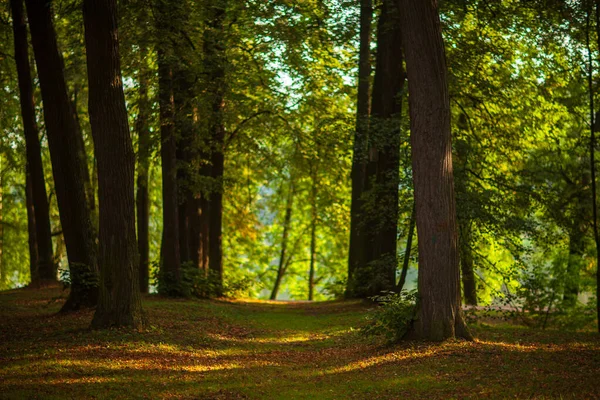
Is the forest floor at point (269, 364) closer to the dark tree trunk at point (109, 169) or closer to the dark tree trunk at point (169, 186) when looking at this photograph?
the dark tree trunk at point (109, 169)

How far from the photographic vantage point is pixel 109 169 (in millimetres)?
12047

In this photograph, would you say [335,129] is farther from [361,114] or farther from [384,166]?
[384,166]

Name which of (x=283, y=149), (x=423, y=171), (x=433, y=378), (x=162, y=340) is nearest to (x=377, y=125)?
(x=423, y=171)

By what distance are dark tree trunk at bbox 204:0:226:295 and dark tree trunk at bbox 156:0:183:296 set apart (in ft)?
3.89

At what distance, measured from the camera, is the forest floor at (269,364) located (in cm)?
807

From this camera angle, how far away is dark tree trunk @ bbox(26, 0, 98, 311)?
13562 millimetres

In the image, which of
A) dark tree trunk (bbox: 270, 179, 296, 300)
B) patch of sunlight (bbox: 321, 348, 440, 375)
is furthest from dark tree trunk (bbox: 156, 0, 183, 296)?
dark tree trunk (bbox: 270, 179, 296, 300)

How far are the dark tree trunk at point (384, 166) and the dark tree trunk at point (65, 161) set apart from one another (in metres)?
7.17

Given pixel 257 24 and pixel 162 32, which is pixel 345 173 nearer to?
pixel 257 24

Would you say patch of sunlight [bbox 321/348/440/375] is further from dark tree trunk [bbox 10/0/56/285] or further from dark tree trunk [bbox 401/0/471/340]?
dark tree trunk [bbox 10/0/56/285]

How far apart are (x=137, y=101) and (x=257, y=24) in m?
4.42

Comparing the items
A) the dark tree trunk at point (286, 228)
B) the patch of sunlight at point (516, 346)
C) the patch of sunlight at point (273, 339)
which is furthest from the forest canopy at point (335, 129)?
the dark tree trunk at point (286, 228)

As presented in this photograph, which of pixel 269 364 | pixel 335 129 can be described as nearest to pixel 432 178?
pixel 269 364

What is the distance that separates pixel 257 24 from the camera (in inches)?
824
